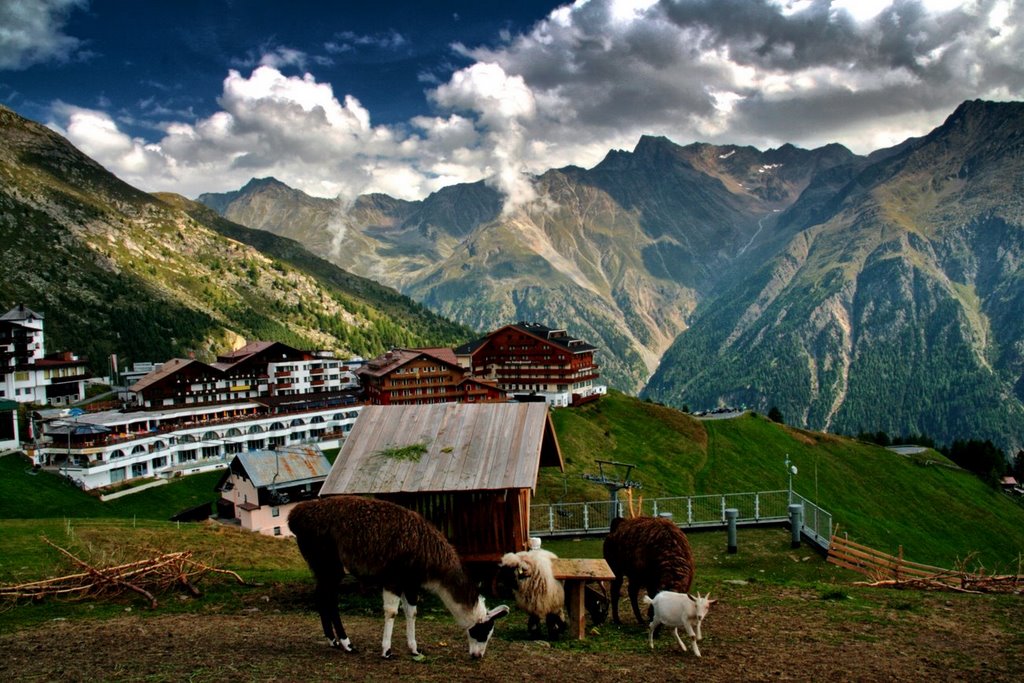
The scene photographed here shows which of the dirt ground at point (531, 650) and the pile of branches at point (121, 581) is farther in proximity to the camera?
the pile of branches at point (121, 581)

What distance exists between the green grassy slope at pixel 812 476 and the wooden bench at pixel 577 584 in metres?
→ 33.4

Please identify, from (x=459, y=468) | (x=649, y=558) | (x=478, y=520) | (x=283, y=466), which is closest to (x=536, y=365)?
(x=283, y=466)

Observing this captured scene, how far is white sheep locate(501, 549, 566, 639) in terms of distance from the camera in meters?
15.4

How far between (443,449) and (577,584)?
7570mm

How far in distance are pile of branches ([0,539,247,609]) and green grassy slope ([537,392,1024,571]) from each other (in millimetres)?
32561

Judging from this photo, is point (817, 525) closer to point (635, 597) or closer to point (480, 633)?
point (635, 597)

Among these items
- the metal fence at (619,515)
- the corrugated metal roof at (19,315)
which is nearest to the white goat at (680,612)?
the metal fence at (619,515)

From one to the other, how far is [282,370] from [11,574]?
127 meters

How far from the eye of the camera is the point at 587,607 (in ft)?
58.7

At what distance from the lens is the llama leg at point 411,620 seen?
44.4ft

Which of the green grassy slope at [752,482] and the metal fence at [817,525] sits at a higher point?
the metal fence at [817,525]

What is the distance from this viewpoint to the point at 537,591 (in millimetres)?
15398

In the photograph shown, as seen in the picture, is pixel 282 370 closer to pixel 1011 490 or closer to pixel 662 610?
pixel 662 610

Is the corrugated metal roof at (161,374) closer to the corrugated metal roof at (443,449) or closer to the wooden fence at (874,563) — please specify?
the corrugated metal roof at (443,449)
